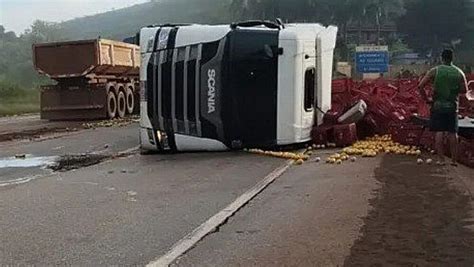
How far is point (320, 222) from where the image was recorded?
8617 mm

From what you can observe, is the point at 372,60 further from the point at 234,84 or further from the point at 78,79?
the point at 234,84

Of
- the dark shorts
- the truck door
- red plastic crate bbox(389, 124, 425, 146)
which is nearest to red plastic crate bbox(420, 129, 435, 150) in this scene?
red plastic crate bbox(389, 124, 425, 146)

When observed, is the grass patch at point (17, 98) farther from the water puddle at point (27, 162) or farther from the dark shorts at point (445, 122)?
the dark shorts at point (445, 122)

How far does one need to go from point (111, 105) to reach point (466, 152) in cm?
2086

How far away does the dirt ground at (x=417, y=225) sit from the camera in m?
6.94

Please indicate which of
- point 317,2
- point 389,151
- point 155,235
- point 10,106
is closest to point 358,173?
point 389,151

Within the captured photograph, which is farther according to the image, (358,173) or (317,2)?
(317,2)

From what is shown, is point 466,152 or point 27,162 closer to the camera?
point 466,152

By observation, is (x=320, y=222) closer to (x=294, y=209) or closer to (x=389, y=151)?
(x=294, y=209)

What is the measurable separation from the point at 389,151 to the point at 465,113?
194 centimetres

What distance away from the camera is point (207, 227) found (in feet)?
27.8

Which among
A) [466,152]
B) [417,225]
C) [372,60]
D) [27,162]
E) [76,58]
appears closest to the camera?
[417,225]

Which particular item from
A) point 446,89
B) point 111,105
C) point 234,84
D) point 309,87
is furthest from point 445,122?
point 111,105

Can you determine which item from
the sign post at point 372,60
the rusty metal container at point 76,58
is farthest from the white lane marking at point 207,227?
the sign post at point 372,60
